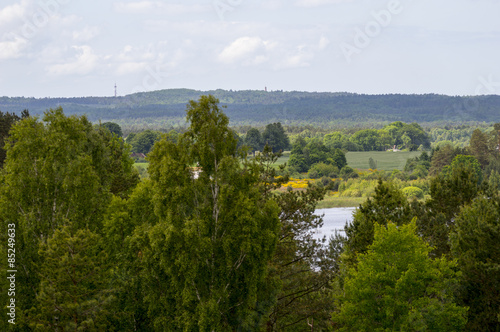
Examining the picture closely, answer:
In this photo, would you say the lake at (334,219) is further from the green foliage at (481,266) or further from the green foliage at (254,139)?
the green foliage at (481,266)

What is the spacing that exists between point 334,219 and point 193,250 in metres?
76.2

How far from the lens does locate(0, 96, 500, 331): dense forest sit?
1845 centimetres

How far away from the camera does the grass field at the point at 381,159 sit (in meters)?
158

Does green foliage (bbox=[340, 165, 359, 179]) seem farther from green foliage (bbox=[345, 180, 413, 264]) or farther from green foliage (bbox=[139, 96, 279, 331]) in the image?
green foliage (bbox=[139, 96, 279, 331])

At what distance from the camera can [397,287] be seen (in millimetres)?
23172

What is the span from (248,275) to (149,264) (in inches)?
133

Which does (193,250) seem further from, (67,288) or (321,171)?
(321,171)

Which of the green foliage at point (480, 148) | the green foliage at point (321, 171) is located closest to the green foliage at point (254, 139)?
the green foliage at point (321, 171)

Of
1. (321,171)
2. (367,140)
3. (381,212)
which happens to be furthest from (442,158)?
(381,212)

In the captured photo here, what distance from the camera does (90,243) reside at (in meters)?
19.2

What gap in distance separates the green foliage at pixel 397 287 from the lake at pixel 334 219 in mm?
52791

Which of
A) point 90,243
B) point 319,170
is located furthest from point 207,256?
point 319,170

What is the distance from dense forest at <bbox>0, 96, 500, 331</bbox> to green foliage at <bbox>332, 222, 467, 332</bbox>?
6 cm

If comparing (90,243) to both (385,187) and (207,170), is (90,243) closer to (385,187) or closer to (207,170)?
(207,170)
